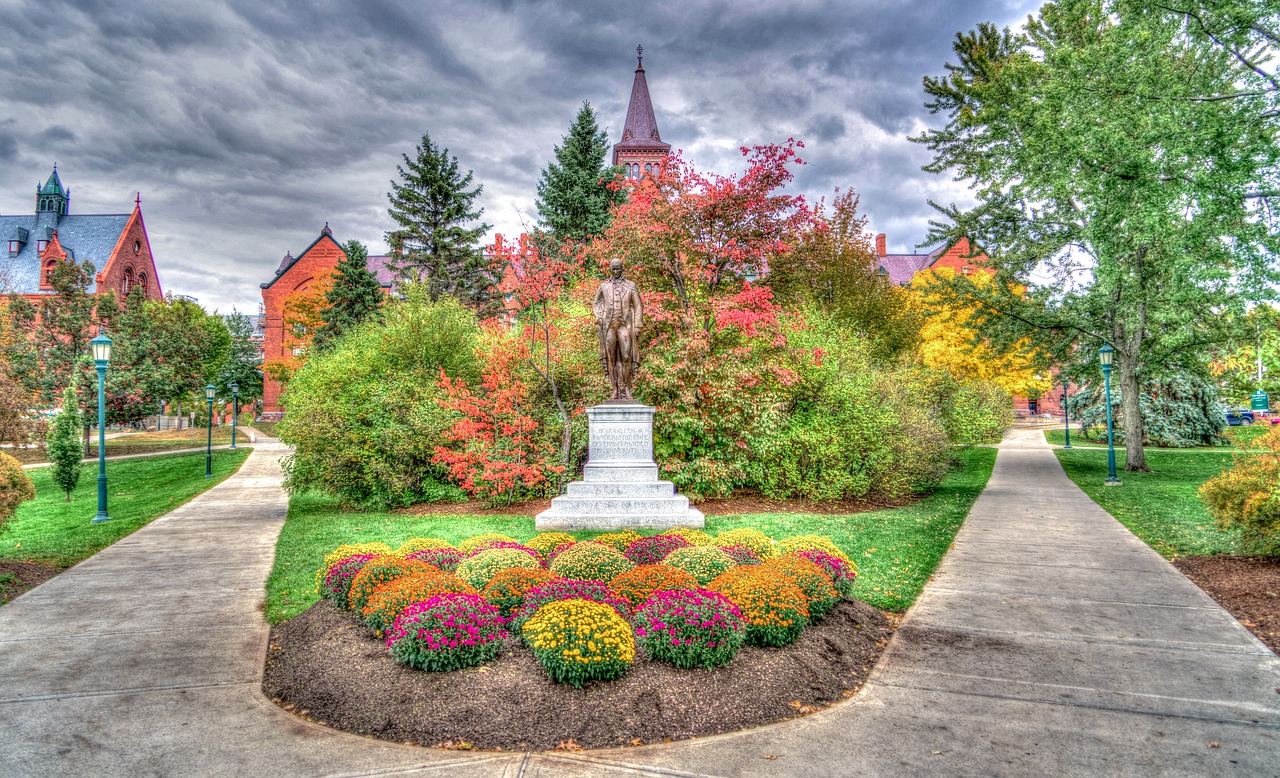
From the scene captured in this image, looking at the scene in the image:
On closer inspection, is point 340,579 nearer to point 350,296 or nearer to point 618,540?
point 618,540

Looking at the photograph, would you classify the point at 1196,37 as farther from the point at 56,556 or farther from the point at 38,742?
the point at 56,556

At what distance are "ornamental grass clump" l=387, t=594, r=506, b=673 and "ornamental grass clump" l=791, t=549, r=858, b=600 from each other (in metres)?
2.68

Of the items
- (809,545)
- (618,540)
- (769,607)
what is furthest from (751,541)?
(769,607)

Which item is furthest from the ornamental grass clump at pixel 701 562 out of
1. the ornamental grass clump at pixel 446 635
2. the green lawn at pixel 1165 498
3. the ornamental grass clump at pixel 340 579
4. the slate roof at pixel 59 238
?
the slate roof at pixel 59 238

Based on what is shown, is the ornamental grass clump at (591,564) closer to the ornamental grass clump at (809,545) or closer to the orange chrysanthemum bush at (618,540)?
the orange chrysanthemum bush at (618,540)

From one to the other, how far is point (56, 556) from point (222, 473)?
47.9 feet

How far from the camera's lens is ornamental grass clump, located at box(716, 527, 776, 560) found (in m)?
6.26

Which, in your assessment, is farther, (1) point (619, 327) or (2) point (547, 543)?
(1) point (619, 327)

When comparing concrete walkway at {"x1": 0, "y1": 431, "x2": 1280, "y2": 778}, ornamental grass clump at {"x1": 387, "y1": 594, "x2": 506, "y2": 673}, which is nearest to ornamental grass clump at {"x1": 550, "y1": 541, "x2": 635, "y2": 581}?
ornamental grass clump at {"x1": 387, "y1": 594, "x2": 506, "y2": 673}

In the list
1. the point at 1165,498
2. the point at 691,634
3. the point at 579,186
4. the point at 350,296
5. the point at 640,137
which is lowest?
the point at 1165,498

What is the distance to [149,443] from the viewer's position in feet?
106

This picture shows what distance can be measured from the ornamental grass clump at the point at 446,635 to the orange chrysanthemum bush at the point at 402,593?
0.79 feet

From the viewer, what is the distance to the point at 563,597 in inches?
183

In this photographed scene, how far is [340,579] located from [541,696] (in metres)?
2.54
